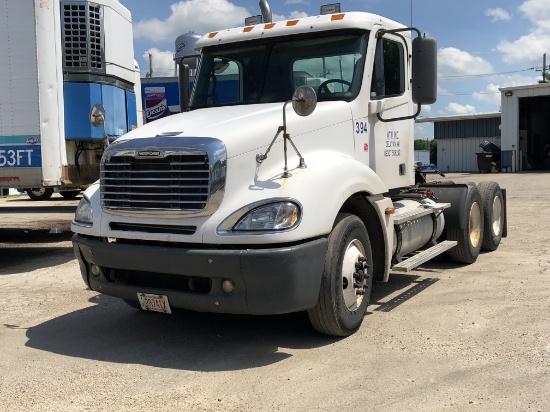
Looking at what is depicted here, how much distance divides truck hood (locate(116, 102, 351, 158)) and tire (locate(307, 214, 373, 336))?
2.79 ft

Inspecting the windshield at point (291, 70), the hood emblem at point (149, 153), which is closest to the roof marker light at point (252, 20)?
the windshield at point (291, 70)

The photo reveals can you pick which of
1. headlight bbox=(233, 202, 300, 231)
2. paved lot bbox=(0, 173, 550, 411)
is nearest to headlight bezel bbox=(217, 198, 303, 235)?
headlight bbox=(233, 202, 300, 231)

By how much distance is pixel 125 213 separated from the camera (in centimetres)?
475

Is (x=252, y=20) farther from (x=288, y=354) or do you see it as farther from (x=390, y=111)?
(x=288, y=354)

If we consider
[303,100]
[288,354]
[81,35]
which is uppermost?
[81,35]

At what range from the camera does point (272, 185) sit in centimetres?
446

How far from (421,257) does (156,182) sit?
304 cm

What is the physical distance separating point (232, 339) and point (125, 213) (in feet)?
4.42

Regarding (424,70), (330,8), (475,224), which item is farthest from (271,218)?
(475,224)

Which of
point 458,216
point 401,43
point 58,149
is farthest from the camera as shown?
point 58,149

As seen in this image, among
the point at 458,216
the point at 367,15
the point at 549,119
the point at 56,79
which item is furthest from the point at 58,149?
the point at 549,119

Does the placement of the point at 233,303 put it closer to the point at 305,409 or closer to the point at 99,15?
the point at 305,409

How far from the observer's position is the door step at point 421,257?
5.77 metres

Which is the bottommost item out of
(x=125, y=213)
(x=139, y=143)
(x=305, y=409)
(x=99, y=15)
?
(x=305, y=409)
